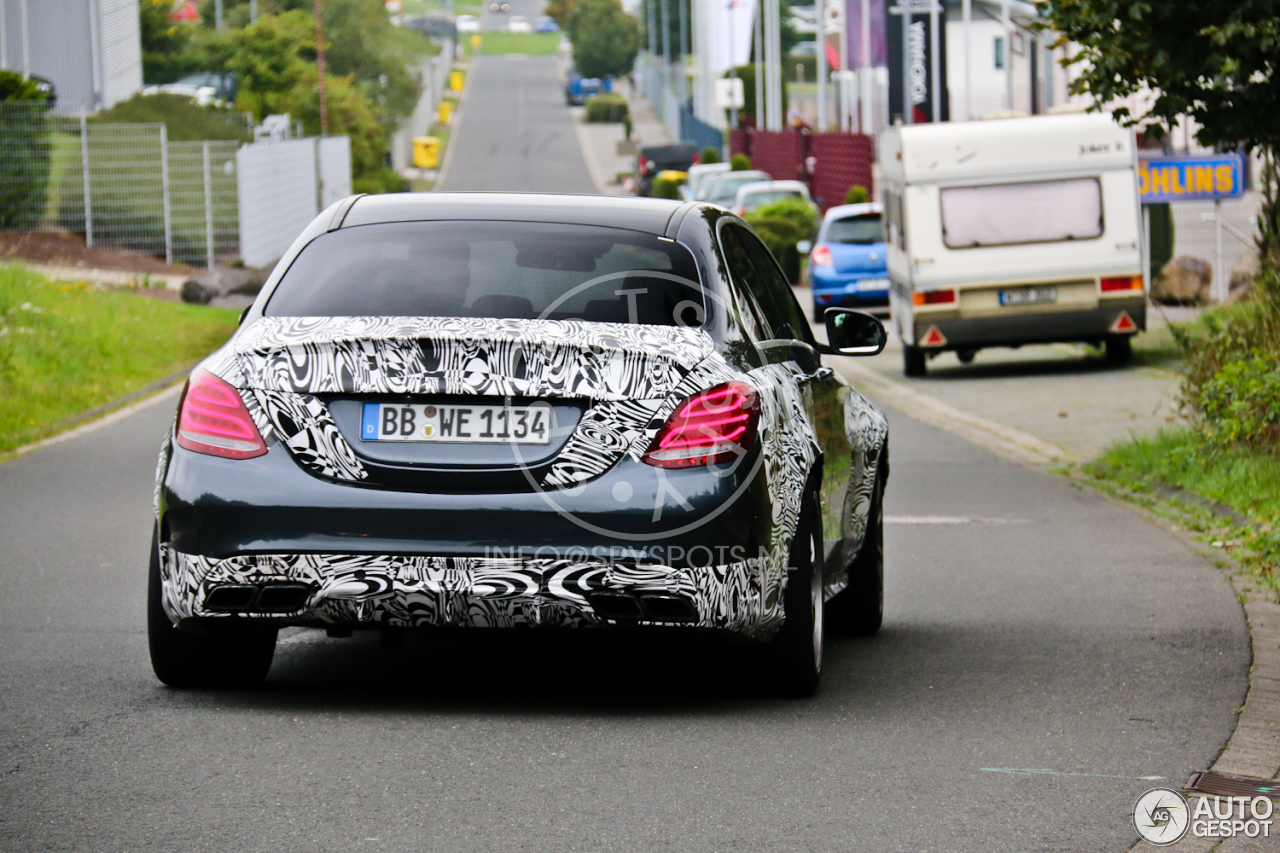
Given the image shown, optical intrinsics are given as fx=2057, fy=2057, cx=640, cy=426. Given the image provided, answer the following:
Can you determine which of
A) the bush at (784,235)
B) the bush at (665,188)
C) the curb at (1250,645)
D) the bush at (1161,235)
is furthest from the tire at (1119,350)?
the bush at (665,188)

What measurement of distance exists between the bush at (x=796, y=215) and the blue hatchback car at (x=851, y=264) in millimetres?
8742

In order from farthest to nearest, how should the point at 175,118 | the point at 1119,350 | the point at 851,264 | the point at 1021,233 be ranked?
the point at 175,118
the point at 851,264
the point at 1119,350
the point at 1021,233

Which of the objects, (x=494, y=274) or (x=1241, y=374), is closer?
(x=494, y=274)

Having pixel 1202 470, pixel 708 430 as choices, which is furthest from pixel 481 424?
pixel 1202 470

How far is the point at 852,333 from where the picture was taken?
306 inches

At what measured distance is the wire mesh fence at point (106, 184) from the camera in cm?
3381

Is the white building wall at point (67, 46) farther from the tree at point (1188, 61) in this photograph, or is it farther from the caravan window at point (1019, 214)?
the tree at point (1188, 61)

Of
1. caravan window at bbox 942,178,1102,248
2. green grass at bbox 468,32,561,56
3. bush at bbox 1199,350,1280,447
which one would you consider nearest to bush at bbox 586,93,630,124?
green grass at bbox 468,32,561,56

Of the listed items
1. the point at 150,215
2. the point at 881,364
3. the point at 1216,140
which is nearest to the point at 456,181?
the point at 150,215

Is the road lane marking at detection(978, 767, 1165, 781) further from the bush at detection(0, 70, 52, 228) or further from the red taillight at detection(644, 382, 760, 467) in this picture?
the bush at detection(0, 70, 52, 228)

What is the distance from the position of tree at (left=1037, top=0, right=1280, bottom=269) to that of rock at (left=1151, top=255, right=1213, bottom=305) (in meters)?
14.2

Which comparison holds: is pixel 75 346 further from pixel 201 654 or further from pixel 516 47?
pixel 516 47

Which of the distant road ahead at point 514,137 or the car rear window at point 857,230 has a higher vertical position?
the distant road ahead at point 514,137

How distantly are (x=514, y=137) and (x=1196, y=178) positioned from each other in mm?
81194
